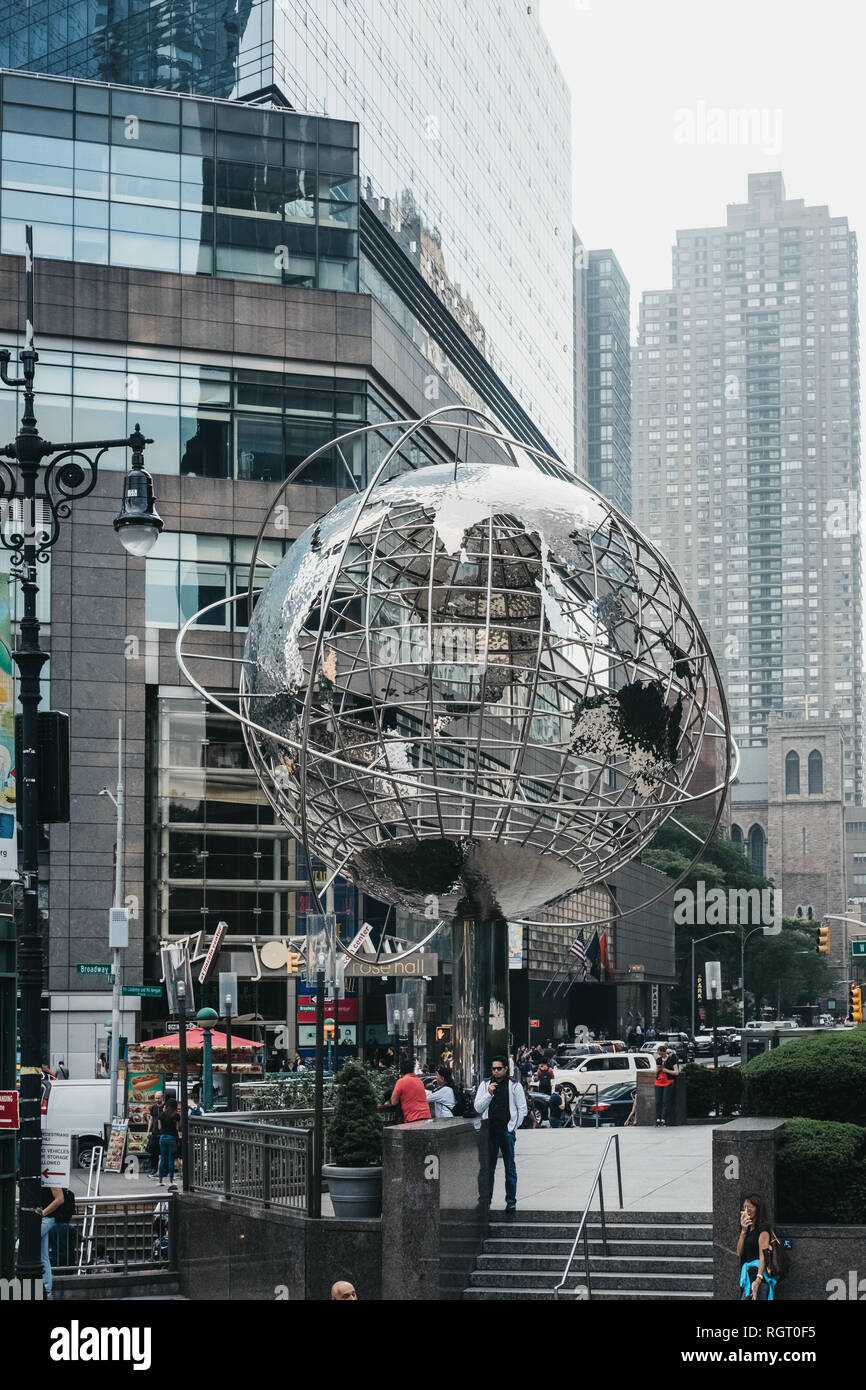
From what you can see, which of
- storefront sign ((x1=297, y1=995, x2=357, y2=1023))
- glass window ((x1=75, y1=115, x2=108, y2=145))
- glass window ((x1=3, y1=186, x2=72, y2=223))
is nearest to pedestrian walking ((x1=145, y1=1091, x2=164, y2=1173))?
storefront sign ((x1=297, y1=995, x2=357, y2=1023))

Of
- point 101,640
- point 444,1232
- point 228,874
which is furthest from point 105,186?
point 444,1232

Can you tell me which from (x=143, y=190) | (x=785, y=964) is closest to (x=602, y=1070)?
(x=143, y=190)

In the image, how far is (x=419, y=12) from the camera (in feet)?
272

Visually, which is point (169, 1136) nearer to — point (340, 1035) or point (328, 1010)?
point (328, 1010)

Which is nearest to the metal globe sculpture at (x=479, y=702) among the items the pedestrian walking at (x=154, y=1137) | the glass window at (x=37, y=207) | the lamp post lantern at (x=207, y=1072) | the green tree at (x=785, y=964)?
the lamp post lantern at (x=207, y=1072)

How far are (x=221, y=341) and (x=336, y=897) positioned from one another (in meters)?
17.4

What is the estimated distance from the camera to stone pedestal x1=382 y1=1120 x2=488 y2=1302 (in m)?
14.7

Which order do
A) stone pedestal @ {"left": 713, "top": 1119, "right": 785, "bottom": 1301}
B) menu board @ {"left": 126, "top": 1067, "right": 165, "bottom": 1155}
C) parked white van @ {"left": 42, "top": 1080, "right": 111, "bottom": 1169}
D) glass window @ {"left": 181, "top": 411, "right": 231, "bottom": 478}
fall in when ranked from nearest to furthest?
stone pedestal @ {"left": 713, "top": 1119, "right": 785, "bottom": 1301} < menu board @ {"left": 126, "top": 1067, "right": 165, "bottom": 1155} < parked white van @ {"left": 42, "top": 1080, "right": 111, "bottom": 1169} < glass window @ {"left": 181, "top": 411, "right": 231, "bottom": 478}

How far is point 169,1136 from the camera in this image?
26297mm

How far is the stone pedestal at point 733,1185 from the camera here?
14016 mm

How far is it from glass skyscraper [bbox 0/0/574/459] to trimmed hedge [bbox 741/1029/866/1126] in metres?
47.1

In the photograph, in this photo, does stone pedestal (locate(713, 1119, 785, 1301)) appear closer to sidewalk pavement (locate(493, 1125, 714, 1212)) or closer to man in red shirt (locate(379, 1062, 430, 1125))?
sidewalk pavement (locate(493, 1125, 714, 1212))

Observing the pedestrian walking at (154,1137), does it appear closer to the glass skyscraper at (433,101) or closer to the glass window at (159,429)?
the glass window at (159,429)

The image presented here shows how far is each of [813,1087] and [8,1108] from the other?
300 inches
